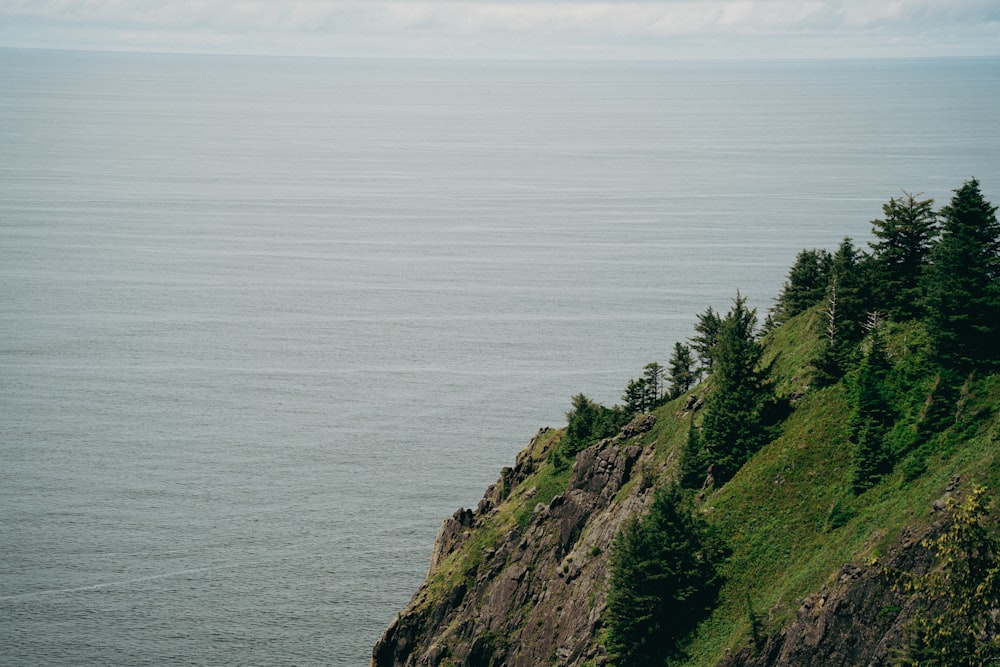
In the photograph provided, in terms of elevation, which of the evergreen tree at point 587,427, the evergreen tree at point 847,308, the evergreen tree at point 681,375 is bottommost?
the evergreen tree at point 587,427

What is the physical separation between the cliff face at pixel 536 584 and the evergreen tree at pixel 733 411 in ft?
14.8

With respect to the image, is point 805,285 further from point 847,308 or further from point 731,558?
point 731,558

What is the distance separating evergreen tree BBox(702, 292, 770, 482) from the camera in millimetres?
54531

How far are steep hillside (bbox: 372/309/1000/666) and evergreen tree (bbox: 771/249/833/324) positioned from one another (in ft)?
24.7

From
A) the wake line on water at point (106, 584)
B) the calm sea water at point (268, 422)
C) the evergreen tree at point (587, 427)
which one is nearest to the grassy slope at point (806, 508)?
the evergreen tree at point (587, 427)

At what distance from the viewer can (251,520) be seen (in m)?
103

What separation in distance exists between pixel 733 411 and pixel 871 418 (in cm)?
882

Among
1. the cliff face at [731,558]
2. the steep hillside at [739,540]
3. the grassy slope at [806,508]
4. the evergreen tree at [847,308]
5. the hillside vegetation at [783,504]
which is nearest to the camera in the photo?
the cliff face at [731,558]

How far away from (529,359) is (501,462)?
3290 centimetres

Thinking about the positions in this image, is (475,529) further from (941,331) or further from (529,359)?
(529,359)

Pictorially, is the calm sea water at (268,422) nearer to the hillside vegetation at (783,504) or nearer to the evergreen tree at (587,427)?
the hillside vegetation at (783,504)

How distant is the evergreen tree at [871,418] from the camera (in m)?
46.6

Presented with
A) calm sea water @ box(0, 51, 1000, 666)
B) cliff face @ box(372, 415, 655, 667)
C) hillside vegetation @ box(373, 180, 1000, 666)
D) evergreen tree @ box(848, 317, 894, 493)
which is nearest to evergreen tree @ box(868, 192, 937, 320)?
hillside vegetation @ box(373, 180, 1000, 666)

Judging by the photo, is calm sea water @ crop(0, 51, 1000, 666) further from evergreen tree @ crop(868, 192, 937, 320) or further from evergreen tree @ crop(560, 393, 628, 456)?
evergreen tree @ crop(868, 192, 937, 320)
